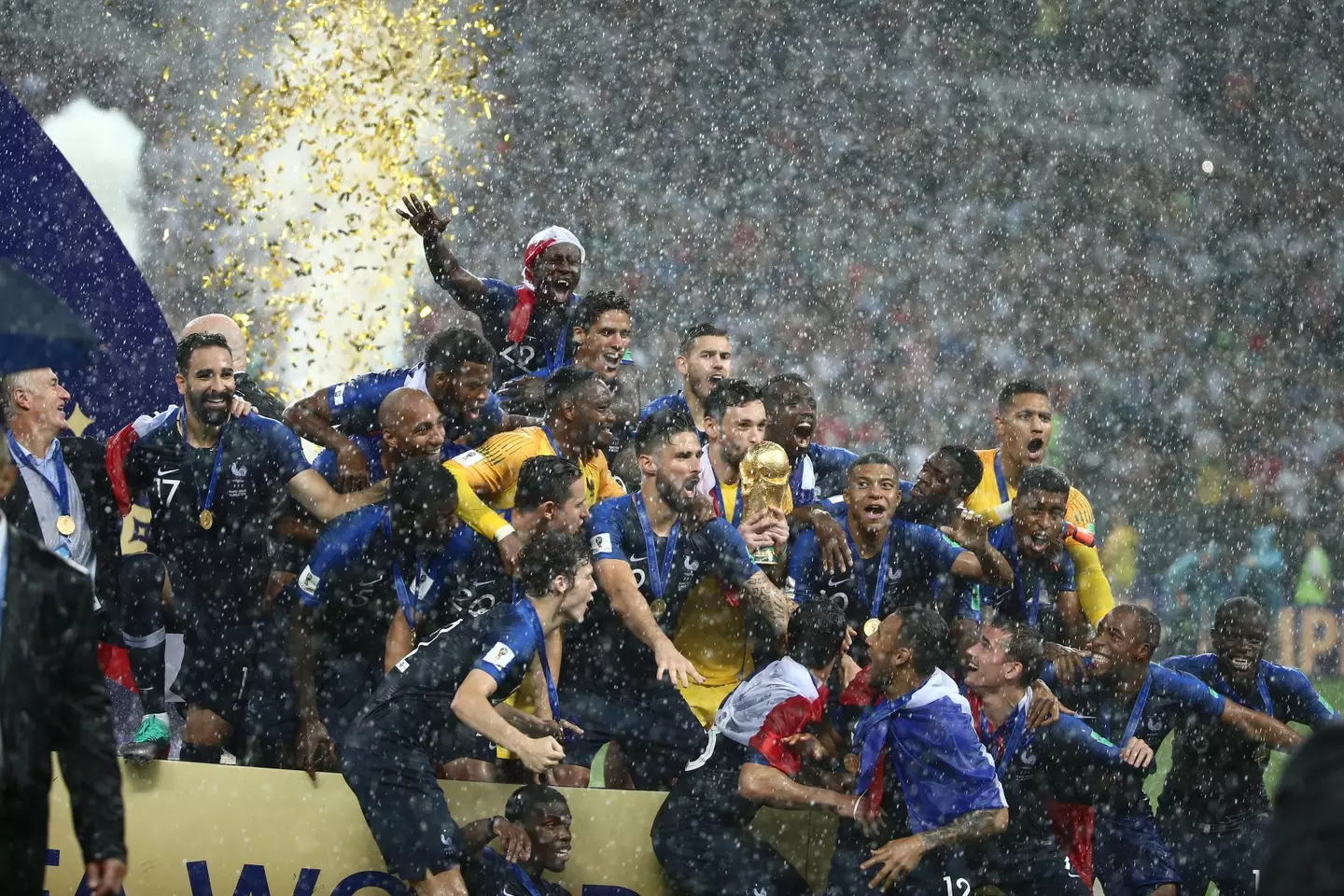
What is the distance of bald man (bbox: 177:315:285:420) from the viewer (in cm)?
624

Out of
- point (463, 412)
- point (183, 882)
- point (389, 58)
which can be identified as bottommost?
point (183, 882)

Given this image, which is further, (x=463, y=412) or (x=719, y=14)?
(x=719, y=14)

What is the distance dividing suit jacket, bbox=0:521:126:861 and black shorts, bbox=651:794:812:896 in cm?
213

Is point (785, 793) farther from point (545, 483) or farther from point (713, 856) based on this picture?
point (545, 483)

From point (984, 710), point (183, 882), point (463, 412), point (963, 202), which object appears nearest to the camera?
point (183, 882)

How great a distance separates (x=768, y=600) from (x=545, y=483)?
2.60 ft

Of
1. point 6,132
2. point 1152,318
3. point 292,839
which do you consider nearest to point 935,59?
point 1152,318

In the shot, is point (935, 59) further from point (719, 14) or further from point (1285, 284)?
point (1285, 284)

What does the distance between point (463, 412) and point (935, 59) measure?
1300 centimetres

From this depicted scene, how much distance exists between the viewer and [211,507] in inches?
225

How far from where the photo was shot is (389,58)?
1526cm

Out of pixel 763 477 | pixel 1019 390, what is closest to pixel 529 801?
pixel 763 477

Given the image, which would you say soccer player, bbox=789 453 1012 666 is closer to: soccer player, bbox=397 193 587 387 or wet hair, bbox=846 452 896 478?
wet hair, bbox=846 452 896 478

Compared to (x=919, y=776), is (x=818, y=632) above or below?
above
